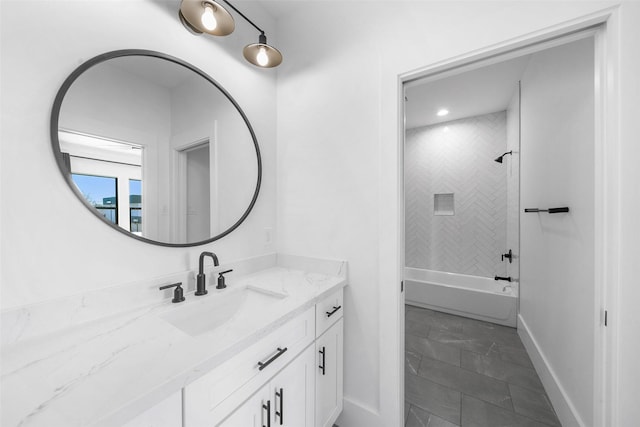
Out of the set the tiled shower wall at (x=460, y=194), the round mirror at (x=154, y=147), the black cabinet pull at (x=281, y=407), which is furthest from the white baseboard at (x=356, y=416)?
the tiled shower wall at (x=460, y=194)

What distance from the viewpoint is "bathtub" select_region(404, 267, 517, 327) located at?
2.59 meters

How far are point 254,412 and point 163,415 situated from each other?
368 millimetres

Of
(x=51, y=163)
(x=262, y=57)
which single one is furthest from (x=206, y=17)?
(x=51, y=163)

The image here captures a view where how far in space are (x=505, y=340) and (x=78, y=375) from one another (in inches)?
123

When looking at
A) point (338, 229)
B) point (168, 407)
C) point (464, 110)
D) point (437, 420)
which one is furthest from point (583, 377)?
point (464, 110)

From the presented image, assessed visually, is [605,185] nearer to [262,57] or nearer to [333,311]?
[333,311]

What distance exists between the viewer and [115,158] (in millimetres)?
1038

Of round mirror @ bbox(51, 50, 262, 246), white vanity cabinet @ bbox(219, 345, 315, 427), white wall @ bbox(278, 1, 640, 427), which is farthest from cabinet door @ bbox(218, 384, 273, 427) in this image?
round mirror @ bbox(51, 50, 262, 246)

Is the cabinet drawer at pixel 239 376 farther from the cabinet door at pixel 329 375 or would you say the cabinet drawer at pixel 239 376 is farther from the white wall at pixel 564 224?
the white wall at pixel 564 224

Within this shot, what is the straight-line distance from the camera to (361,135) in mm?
1399

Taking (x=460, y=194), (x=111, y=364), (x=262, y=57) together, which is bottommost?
(x=111, y=364)

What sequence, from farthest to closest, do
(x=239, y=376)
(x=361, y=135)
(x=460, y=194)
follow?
(x=460, y=194) → (x=361, y=135) → (x=239, y=376)

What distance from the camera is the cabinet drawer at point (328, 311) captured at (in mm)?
1216

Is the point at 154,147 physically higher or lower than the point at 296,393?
higher
